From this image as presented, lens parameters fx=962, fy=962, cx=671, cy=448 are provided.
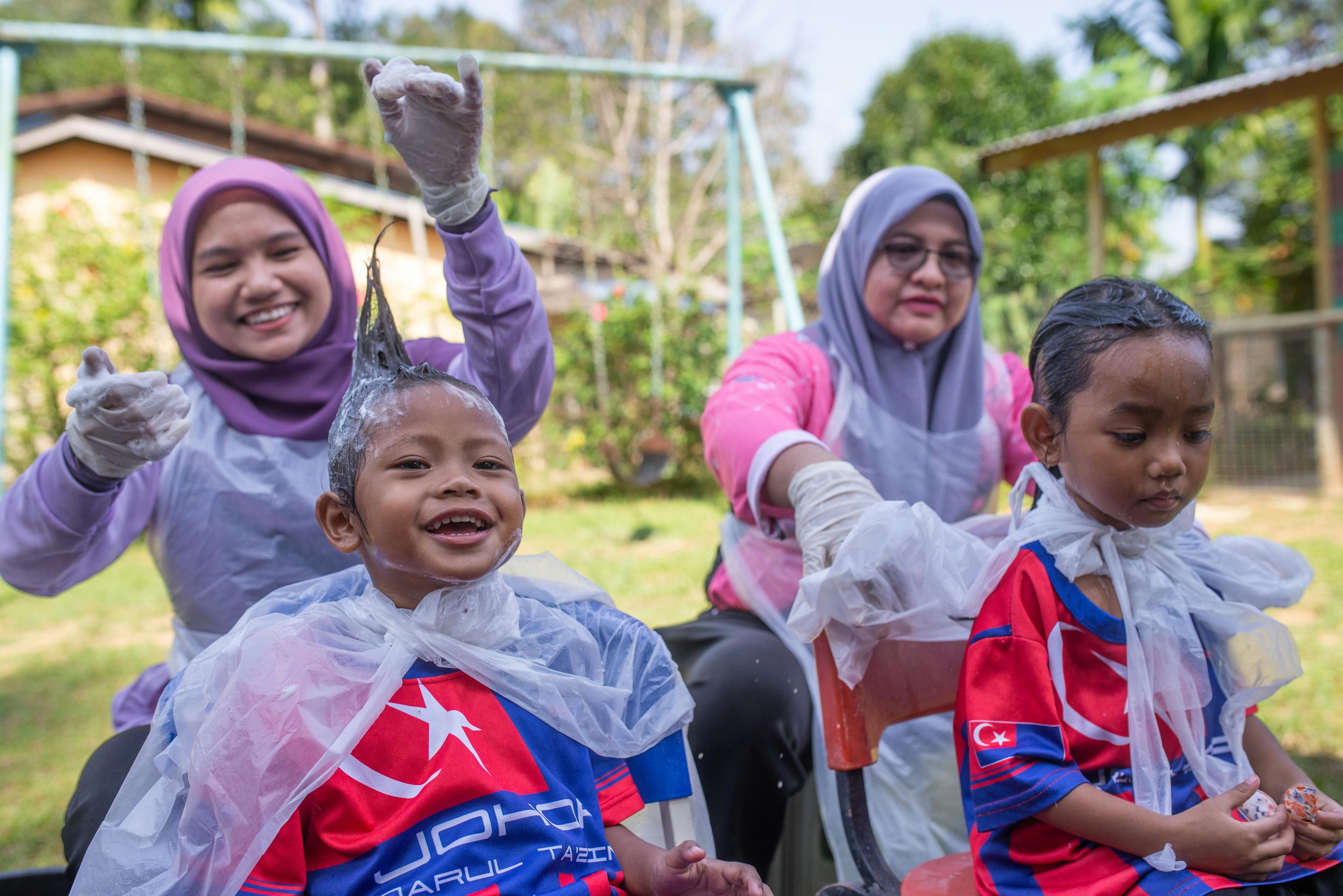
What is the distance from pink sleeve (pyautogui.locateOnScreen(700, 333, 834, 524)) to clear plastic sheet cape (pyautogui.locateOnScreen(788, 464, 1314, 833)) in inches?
14.7

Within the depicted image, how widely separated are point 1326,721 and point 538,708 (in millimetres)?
2716

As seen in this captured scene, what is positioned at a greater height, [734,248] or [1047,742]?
[734,248]

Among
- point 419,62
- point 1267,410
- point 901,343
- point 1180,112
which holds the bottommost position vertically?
point 1267,410

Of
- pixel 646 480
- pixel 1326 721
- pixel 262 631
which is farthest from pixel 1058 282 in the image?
pixel 262 631

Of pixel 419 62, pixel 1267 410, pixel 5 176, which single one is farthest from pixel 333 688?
pixel 1267 410

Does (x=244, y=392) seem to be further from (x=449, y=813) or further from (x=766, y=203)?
(x=766, y=203)

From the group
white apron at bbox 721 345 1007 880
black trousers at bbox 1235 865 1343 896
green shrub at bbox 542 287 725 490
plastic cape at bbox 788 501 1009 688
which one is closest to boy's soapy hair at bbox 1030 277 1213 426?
plastic cape at bbox 788 501 1009 688

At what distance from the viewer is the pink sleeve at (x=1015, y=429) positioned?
2131 mm

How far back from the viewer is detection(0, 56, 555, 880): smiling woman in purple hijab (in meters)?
1.51

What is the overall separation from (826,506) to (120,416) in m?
1.10

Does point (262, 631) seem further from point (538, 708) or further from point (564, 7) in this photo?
point (564, 7)

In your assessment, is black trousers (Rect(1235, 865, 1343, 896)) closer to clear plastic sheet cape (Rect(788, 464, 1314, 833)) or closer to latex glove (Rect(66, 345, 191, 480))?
clear plastic sheet cape (Rect(788, 464, 1314, 833))

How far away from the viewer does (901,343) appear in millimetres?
2150

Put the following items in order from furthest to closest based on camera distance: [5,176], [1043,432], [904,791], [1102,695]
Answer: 1. [5,176]
2. [904,791]
3. [1043,432]
4. [1102,695]
